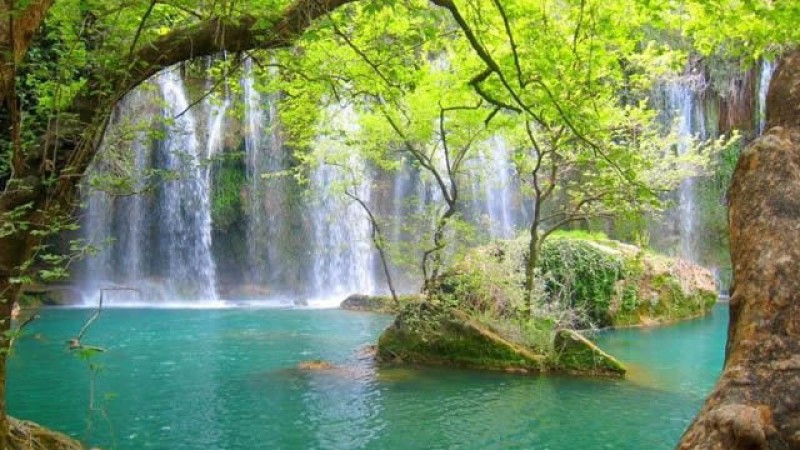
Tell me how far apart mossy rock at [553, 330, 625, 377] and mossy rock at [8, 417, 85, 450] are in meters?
8.35

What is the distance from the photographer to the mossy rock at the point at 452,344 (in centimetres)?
1280

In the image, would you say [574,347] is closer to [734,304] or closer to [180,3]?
[180,3]

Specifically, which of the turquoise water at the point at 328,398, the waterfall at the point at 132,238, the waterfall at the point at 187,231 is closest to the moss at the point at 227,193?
the waterfall at the point at 187,231

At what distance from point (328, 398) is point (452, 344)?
2.98 m

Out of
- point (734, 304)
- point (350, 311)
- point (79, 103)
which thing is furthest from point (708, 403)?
point (350, 311)

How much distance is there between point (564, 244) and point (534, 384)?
7832 mm

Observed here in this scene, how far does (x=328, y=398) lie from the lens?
1085 cm

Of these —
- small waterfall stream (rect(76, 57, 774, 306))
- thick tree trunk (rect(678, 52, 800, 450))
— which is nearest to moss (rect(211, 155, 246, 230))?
small waterfall stream (rect(76, 57, 774, 306))

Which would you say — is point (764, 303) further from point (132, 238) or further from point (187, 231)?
point (132, 238)

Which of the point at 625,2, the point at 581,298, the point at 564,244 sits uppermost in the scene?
the point at 625,2

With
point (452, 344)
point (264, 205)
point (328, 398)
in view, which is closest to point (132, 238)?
point (264, 205)

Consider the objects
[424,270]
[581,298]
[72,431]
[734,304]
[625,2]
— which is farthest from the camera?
[581,298]

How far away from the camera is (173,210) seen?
2711 cm

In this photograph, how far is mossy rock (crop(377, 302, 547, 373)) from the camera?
42.0 feet
